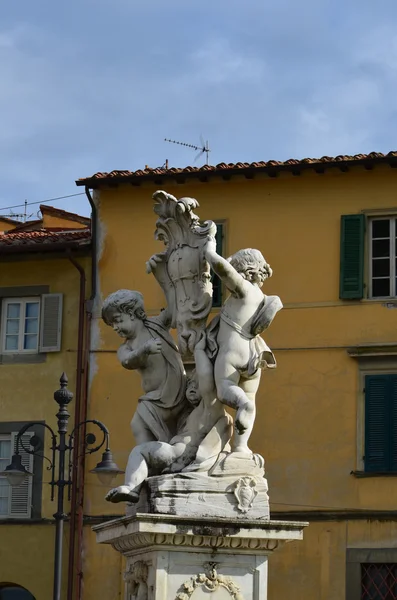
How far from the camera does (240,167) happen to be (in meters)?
31.2

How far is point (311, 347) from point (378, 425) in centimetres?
195

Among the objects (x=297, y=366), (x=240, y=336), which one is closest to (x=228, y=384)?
(x=240, y=336)

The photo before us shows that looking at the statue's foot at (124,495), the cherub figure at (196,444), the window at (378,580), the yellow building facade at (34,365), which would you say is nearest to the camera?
the statue's foot at (124,495)

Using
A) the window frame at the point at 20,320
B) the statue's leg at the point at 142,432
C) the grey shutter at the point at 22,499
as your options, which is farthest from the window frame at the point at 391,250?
the statue's leg at the point at 142,432

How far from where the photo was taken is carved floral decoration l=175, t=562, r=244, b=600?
1356 centimetres

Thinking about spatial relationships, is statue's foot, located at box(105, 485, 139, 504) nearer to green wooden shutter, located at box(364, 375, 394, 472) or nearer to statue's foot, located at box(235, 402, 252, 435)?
statue's foot, located at box(235, 402, 252, 435)

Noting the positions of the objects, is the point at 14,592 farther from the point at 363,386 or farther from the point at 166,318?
the point at 166,318

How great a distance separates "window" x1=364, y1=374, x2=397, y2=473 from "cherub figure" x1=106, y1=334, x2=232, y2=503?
15908 mm

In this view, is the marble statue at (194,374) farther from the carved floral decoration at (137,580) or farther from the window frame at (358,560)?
the window frame at (358,560)

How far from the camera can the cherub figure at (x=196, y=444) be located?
→ 45.6 feet

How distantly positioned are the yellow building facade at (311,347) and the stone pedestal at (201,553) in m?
16.1

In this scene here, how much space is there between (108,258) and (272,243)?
3.20 m

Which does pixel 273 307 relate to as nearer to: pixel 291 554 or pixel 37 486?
pixel 291 554

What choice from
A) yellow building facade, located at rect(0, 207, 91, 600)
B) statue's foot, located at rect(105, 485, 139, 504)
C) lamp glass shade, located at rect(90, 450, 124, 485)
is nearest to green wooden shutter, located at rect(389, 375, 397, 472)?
yellow building facade, located at rect(0, 207, 91, 600)
